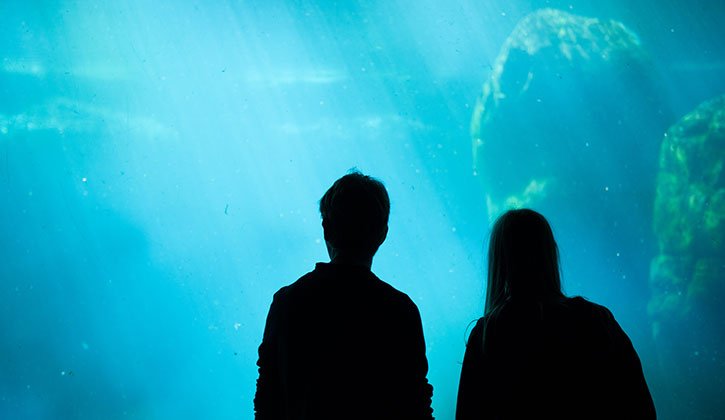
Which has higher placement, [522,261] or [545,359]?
[522,261]

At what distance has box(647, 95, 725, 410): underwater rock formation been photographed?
10.6m

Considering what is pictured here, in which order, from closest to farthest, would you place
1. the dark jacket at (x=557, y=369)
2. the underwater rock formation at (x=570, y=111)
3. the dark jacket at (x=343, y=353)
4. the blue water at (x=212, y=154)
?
the dark jacket at (x=343, y=353) → the dark jacket at (x=557, y=369) → the underwater rock formation at (x=570, y=111) → the blue water at (x=212, y=154)

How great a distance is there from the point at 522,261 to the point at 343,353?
789 millimetres

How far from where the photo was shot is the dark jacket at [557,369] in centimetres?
160

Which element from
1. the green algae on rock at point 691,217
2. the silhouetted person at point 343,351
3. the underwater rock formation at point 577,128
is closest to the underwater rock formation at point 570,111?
the underwater rock formation at point 577,128

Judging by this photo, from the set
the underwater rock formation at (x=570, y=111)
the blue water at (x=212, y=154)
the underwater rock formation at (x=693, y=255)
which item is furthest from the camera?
the blue water at (x=212, y=154)

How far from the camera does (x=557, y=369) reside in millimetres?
1618

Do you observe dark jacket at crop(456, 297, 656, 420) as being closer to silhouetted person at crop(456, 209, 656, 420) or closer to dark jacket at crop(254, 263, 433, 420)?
silhouetted person at crop(456, 209, 656, 420)

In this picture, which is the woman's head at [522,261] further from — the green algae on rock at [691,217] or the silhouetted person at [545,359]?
the green algae on rock at [691,217]

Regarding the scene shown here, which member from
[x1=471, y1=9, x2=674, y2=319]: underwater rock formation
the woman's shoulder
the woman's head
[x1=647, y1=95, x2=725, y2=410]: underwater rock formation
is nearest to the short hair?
the woman's head

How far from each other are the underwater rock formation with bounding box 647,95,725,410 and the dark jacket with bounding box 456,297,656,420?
11.3m

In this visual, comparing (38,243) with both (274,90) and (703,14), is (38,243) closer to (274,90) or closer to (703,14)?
(274,90)

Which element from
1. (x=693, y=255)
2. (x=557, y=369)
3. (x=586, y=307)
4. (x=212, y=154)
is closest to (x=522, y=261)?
(x=586, y=307)

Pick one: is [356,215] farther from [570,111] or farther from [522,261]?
[570,111]
